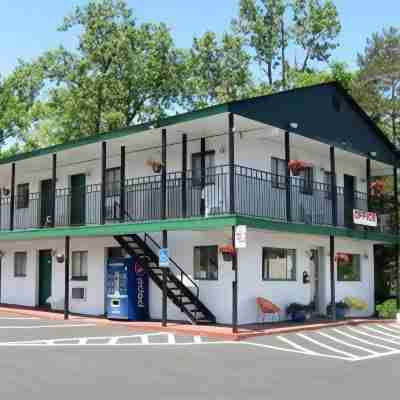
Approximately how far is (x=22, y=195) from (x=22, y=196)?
0.14 ft

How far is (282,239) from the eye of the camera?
727 inches

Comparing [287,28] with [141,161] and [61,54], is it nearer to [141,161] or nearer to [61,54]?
[61,54]

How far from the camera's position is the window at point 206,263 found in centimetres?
1736

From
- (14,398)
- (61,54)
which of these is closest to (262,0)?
(61,54)

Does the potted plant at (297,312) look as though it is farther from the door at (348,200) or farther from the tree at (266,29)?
the tree at (266,29)

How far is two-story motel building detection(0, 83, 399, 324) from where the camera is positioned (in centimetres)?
1683

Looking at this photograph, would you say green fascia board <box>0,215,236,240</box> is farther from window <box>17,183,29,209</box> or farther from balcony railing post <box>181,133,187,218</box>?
window <box>17,183,29,209</box>

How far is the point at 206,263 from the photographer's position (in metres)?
17.6

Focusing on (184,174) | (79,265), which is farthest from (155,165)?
(79,265)

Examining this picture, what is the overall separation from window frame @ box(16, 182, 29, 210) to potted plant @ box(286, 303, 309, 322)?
11.7 meters


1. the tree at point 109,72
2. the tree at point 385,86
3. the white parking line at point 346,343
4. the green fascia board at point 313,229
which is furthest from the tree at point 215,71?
the white parking line at point 346,343

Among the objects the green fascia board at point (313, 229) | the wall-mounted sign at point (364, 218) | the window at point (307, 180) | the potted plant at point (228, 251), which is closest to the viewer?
the potted plant at point (228, 251)

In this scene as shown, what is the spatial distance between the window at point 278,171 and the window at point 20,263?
10.5m

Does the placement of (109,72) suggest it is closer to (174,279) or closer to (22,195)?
(22,195)
